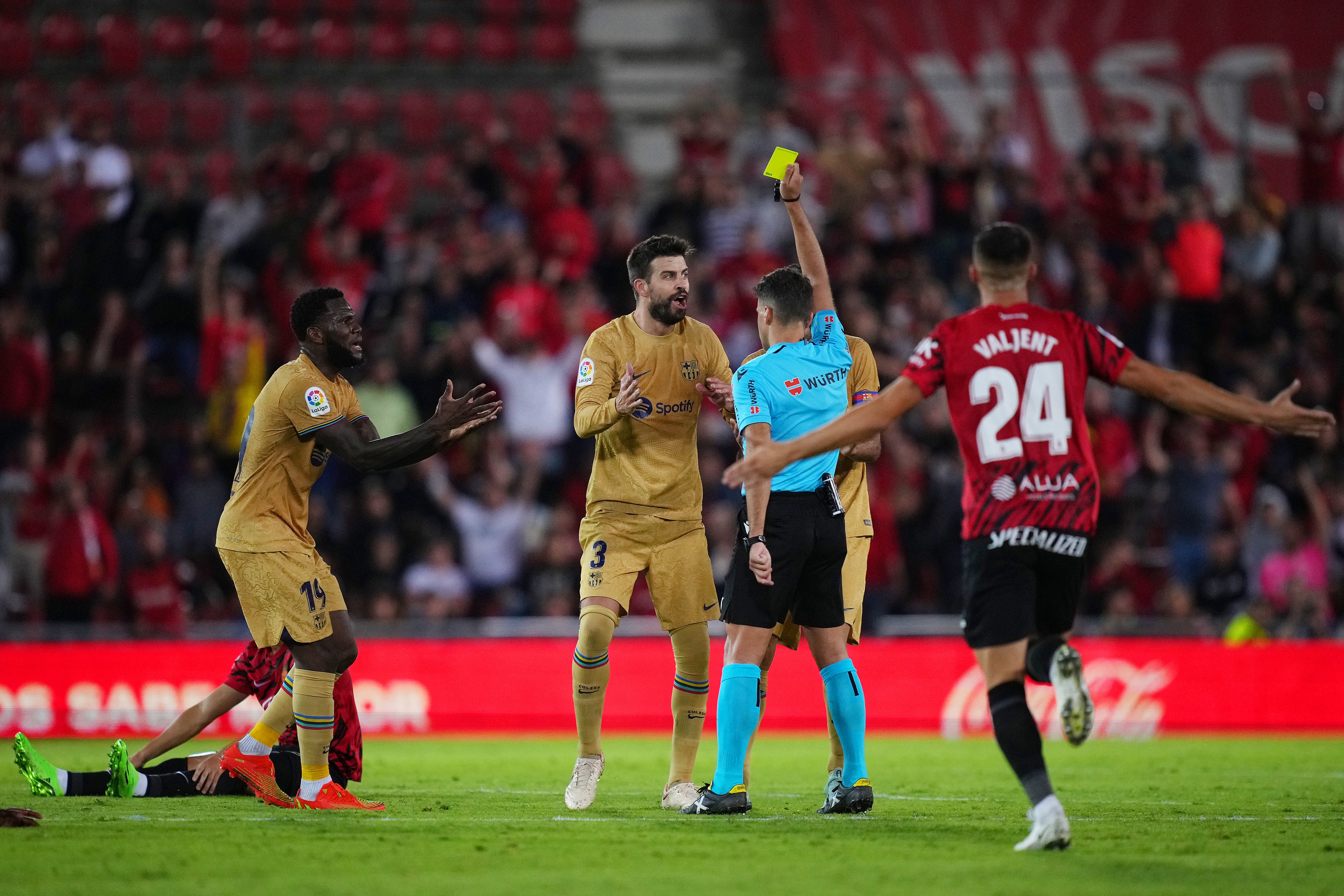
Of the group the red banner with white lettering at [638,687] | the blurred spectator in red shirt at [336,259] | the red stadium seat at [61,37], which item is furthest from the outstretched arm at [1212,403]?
the red stadium seat at [61,37]

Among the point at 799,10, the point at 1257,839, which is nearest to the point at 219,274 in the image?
the point at 799,10

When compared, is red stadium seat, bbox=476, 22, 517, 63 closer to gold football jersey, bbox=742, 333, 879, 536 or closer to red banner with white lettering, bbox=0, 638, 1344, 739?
red banner with white lettering, bbox=0, 638, 1344, 739

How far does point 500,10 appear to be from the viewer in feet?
74.8

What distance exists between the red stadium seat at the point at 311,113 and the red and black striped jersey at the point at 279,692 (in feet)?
40.8

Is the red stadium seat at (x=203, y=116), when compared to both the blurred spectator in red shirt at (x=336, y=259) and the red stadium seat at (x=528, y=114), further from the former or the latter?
the red stadium seat at (x=528, y=114)

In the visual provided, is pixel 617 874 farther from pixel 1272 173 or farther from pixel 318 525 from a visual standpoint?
pixel 1272 173

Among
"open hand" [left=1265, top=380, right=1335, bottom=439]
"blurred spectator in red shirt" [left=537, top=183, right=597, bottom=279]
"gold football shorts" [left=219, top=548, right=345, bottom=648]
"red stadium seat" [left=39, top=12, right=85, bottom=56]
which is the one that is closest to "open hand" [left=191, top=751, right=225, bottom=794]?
"gold football shorts" [left=219, top=548, right=345, bottom=648]

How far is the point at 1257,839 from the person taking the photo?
7102 millimetres

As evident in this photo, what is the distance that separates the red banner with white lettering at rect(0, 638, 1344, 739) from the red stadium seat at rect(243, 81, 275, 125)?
787cm

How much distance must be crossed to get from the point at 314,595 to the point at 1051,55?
1715 centimetres

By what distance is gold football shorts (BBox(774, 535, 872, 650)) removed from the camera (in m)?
8.78

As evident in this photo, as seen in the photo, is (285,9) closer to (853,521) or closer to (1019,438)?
(853,521)

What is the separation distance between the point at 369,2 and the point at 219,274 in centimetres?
655

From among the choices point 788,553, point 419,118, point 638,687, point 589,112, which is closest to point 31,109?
point 419,118
